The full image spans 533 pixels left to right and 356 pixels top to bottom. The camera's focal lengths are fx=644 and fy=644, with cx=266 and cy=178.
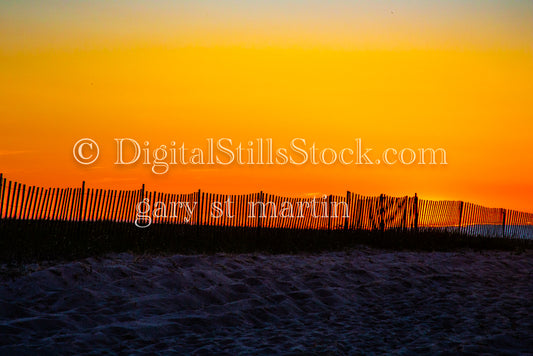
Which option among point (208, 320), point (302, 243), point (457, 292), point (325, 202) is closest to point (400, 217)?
point (325, 202)

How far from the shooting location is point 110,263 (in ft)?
38.6

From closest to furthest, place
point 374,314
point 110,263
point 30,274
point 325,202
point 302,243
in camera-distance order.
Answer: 1. point 374,314
2. point 30,274
3. point 110,263
4. point 302,243
5. point 325,202

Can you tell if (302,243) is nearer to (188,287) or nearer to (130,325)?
(188,287)

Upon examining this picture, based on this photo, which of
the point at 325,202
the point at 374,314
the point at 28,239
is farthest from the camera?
the point at 325,202

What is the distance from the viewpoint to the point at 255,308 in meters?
8.51

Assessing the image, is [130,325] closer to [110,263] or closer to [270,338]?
[270,338]

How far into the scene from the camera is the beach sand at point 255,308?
6805mm

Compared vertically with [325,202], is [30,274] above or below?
below

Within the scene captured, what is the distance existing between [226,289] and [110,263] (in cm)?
321

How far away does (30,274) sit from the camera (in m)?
10.3

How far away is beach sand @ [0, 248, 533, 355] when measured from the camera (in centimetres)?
680

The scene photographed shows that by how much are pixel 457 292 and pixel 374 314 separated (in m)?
2.52

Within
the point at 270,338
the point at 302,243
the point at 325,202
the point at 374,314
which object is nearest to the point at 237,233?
the point at 302,243

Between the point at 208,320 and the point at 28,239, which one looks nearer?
the point at 208,320
